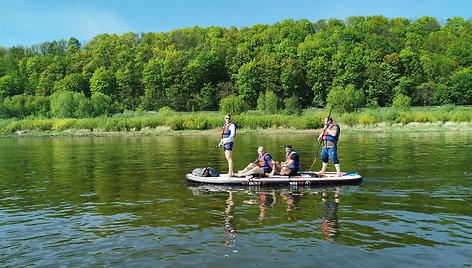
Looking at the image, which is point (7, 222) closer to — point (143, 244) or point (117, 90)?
point (143, 244)

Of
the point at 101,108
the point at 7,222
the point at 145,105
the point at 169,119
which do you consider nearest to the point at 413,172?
the point at 7,222

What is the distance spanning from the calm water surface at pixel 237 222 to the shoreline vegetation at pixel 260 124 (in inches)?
1643

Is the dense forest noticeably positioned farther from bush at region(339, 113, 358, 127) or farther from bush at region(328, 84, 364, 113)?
A: bush at region(339, 113, 358, 127)

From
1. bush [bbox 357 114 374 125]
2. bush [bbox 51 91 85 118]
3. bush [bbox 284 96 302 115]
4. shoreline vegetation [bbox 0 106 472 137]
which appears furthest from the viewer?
bush [bbox 51 91 85 118]

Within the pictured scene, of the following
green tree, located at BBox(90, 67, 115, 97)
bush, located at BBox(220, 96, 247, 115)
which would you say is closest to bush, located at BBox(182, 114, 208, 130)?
bush, located at BBox(220, 96, 247, 115)

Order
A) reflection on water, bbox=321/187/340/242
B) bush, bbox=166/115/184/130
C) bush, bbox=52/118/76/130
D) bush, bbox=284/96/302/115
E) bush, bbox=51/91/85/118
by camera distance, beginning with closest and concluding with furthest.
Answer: reflection on water, bbox=321/187/340/242
bush, bbox=166/115/184/130
bush, bbox=52/118/76/130
bush, bbox=284/96/302/115
bush, bbox=51/91/85/118

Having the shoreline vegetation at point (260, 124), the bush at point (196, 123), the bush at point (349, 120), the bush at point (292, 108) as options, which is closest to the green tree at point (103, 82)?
the shoreline vegetation at point (260, 124)

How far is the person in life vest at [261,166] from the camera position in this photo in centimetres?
1738

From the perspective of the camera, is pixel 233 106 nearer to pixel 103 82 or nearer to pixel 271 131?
pixel 271 131

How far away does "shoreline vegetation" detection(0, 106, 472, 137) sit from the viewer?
60.3 meters

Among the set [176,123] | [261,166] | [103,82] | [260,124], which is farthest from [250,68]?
[261,166]

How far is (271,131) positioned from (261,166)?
44.9 metres

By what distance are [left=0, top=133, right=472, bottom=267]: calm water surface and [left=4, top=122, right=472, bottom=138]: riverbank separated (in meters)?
38.1

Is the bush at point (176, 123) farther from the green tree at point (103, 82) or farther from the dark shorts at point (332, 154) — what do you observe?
the green tree at point (103, 82)
